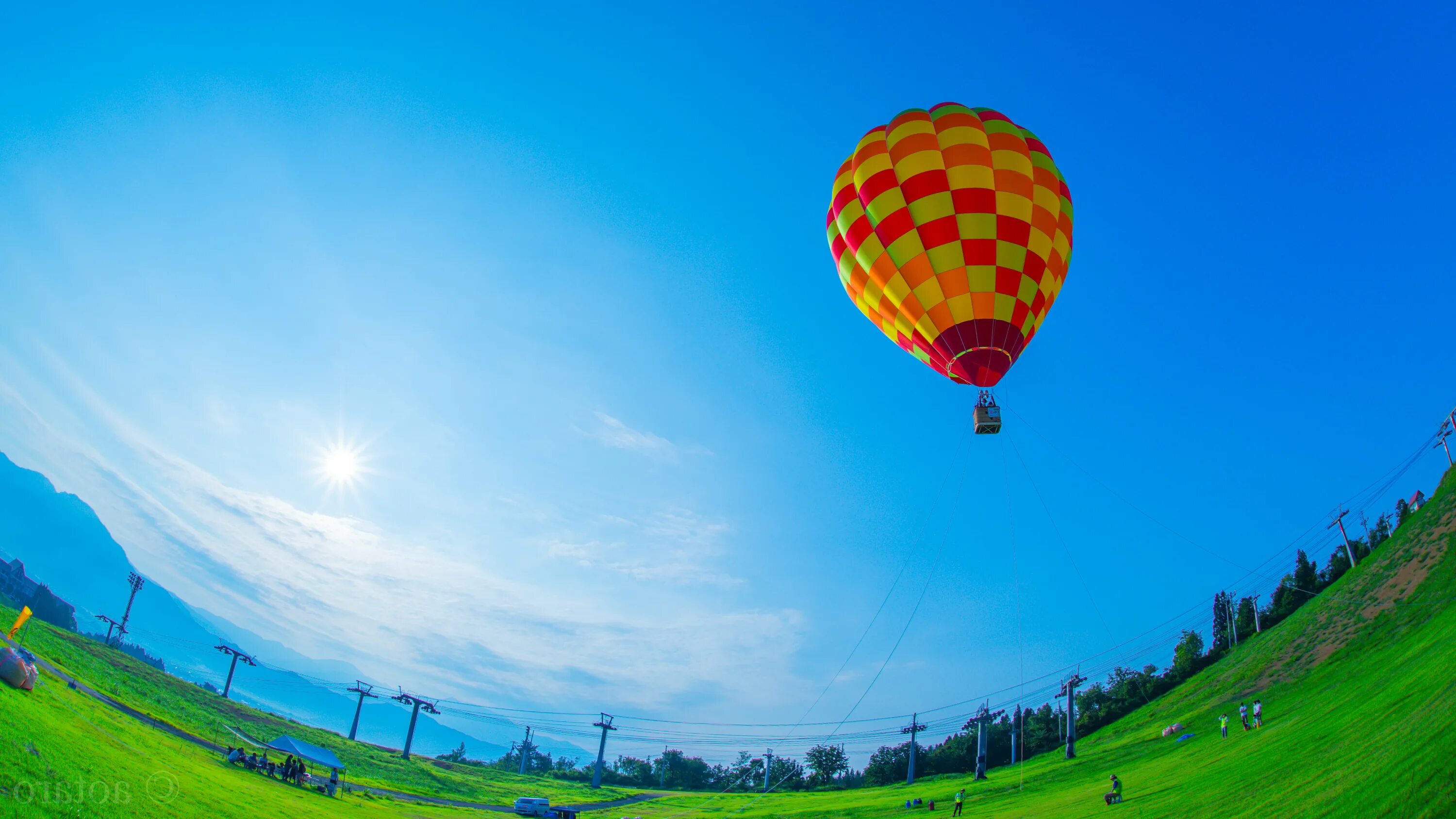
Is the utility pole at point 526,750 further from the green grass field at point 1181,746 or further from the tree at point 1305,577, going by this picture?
the tree at point 1305,577

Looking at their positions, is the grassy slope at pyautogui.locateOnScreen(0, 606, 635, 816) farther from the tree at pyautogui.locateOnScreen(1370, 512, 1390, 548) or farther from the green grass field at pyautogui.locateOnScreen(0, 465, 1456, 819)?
the tree at pyautogui.locateOnScreen(1370, 512, 1390, 548)

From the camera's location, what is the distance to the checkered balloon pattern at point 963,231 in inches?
907

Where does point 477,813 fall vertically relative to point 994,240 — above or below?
below

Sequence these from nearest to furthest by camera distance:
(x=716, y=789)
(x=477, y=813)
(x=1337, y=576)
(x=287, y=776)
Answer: (x=287, y=776) < (x=477, y=813) < (x=1337, y=576) < (x=716, y=789)

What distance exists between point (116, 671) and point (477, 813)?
29153 mm

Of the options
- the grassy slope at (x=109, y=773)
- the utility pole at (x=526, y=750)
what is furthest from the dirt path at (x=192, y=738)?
the utility pole at (x=526, y=750)

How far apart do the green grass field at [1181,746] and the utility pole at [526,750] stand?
68.6 feet

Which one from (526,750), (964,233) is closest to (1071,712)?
(964,233)

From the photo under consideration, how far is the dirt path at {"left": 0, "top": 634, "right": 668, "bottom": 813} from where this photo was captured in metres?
34.4

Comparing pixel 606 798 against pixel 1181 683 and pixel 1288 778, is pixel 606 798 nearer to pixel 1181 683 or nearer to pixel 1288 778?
pixel 1181 683

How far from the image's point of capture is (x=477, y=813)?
46.2 m

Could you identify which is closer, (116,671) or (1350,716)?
(1350,716)

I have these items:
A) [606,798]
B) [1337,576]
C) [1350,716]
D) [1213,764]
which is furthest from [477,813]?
[1337,576]

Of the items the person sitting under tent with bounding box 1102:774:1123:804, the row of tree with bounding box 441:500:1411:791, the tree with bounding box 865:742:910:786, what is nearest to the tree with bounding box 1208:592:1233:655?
the row of tree with bounding box 441:500:1411:791
